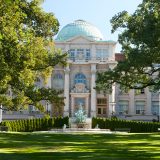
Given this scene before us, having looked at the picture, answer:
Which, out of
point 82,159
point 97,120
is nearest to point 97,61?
point 97,120

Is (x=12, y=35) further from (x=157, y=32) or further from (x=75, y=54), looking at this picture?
(x=75, y=54)

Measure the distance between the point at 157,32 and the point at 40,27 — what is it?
830 cm

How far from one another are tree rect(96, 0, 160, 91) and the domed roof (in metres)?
49.1

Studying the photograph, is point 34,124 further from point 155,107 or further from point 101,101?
point 155,107

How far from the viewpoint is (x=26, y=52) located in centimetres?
2753

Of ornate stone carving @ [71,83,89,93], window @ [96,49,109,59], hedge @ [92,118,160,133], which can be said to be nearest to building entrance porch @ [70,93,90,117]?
ornate stone carving @ [71,83,89,93]

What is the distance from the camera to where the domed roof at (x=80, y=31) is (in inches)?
3396

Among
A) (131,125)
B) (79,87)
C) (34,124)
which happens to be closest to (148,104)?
(79,87)

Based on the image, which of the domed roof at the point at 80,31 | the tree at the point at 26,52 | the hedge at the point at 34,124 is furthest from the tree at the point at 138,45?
the domed roof at the point at 80,31

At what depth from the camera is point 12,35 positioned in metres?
24.8

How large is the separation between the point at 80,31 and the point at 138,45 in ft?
177

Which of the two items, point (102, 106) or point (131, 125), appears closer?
point (131, 125)

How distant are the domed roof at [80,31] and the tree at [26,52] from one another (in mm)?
52062

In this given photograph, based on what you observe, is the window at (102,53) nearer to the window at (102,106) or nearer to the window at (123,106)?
the window at (102,106)
